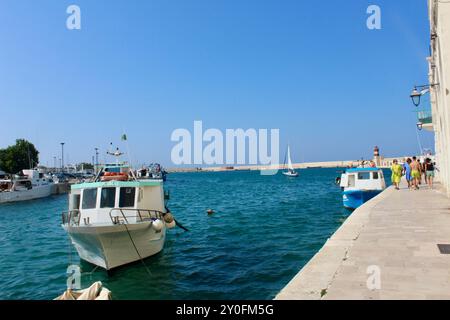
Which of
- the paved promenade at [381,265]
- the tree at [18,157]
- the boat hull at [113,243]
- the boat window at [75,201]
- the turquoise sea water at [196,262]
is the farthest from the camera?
the tree at [18,157]

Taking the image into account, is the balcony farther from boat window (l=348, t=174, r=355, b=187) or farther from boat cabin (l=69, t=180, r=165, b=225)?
boat cabin (l=69, t=180, r=165, b=225)

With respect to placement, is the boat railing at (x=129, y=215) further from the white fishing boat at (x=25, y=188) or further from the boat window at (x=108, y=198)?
the white fishing boat at (x=25, y=188)

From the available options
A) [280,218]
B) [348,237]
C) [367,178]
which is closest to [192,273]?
[348,237]

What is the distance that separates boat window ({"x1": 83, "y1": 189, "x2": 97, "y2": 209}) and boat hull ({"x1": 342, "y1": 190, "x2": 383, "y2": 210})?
18.2 m

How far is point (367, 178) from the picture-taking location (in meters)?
26.8

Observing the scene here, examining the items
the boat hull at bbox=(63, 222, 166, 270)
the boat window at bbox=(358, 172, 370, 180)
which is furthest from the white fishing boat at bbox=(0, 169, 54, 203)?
the boat window at bbox=(358, 172, 370, 180)

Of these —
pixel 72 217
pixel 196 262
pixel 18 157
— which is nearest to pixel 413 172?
pixel 196 262

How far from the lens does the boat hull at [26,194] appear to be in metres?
51.5

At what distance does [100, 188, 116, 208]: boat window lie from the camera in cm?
1397

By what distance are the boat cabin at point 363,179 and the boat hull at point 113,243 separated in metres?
17.4

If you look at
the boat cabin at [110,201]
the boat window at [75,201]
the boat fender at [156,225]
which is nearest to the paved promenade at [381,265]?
the boat fender at [156,225]

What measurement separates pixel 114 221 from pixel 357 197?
60.6 ft
